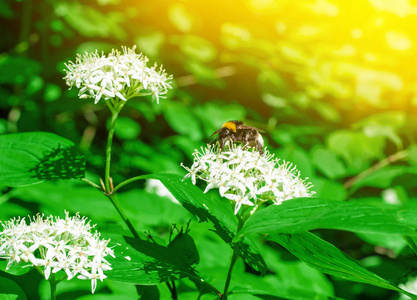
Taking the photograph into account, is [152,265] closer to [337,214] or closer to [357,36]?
[337,214]

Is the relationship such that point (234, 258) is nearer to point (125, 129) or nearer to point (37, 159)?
point (37, 159)

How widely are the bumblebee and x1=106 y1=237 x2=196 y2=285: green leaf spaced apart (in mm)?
318

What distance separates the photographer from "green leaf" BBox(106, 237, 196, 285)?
90 centimetres

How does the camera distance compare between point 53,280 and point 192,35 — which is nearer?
point 53,280

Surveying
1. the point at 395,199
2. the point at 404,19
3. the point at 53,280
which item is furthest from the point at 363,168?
the point at 53,280

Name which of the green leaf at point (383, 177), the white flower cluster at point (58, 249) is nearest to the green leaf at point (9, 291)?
the white flower cluster at point (58, 249)

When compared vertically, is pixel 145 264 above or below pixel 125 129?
below

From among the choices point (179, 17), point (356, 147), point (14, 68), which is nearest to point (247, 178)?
point (356, 147)

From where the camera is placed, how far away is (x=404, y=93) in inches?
119

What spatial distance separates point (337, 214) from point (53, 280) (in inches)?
23.6

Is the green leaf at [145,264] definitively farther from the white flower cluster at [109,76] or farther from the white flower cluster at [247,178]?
the white flower cluster at [109,76]

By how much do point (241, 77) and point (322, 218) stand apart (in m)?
2.53

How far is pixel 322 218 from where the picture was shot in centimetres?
72

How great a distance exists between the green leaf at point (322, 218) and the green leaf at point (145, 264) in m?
0.25
